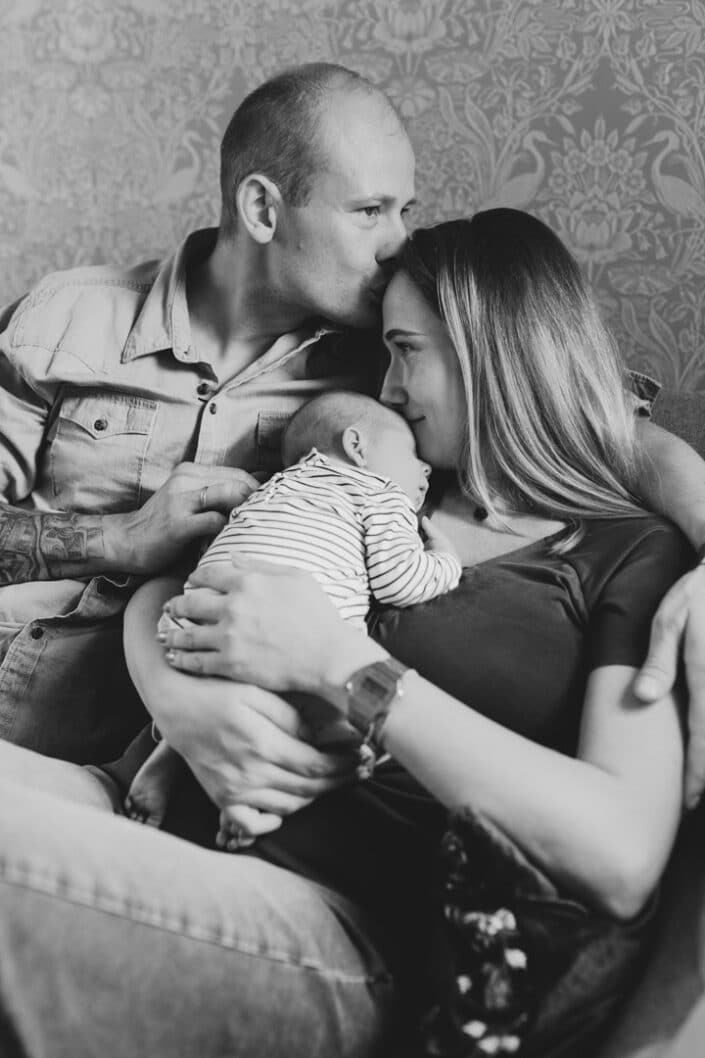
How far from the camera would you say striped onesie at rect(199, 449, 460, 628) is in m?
1.32

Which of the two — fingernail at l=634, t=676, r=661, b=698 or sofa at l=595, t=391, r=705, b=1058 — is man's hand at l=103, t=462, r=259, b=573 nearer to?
fingernail at l=634, t=676, r=661, b=698

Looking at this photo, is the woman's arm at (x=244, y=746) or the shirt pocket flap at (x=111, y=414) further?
the shirt pocket flap at (x=111, y=414)

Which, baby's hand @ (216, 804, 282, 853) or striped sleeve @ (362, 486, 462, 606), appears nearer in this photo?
baby's hand @ (216, 804, 282, 853)

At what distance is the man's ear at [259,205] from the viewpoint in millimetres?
1793

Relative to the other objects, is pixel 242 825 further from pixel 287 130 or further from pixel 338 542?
pixel 287 130

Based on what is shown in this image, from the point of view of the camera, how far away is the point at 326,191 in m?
1.73

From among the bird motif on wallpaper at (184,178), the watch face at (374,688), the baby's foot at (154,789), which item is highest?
the bird motif on wallpaper at (184,178)

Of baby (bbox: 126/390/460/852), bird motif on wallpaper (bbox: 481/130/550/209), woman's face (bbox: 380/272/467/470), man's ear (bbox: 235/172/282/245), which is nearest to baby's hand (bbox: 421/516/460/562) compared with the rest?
baby (bbox: 126/390/460/852)

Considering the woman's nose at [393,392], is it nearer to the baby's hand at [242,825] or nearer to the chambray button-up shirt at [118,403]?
the chambray button-up shirt at [118,403]

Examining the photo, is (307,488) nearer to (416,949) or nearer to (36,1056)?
(416,949)

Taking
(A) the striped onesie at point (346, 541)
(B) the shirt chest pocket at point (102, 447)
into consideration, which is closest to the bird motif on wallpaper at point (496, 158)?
(B) the shirt chest pocket at point (102, 447)

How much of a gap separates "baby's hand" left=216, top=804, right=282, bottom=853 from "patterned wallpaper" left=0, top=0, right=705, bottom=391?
4.13ft

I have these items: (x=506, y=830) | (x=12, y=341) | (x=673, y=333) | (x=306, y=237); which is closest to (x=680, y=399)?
(x=673, y=333)

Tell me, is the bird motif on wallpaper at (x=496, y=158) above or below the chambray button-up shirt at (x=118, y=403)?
above
